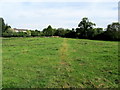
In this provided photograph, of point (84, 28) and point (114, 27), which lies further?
point (84, 28)

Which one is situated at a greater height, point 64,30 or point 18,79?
point 64,30

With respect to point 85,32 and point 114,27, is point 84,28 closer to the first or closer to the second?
point 85,32

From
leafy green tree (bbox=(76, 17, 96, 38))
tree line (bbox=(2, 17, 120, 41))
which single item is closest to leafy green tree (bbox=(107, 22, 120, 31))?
tree line (bbox=(2, 17, 120, 41))

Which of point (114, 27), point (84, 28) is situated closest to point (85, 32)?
point (84, 28)

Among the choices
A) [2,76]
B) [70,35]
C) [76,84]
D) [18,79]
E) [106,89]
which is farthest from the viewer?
[70,35]

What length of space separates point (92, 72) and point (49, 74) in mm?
1545

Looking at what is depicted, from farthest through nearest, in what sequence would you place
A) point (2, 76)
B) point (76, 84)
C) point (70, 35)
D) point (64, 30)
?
point (64, 30), point (70, 35), point (2, 76), point (76, 84)

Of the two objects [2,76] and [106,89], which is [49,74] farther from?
[106,89]

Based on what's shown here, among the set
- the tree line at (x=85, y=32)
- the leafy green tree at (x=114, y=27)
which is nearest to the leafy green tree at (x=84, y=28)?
the tree line at (x=85, y=32)

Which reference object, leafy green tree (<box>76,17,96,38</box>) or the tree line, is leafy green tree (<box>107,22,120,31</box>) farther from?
leafy green tree (<box>76,17,96,38</box>)

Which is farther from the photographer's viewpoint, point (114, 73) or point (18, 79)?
point (114, 73)

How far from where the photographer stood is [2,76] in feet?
16.4

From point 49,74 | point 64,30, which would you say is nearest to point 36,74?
point 49,74

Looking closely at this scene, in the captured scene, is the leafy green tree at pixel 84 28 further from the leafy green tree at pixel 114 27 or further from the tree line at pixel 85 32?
the leafy green tree at pixel 114 27
